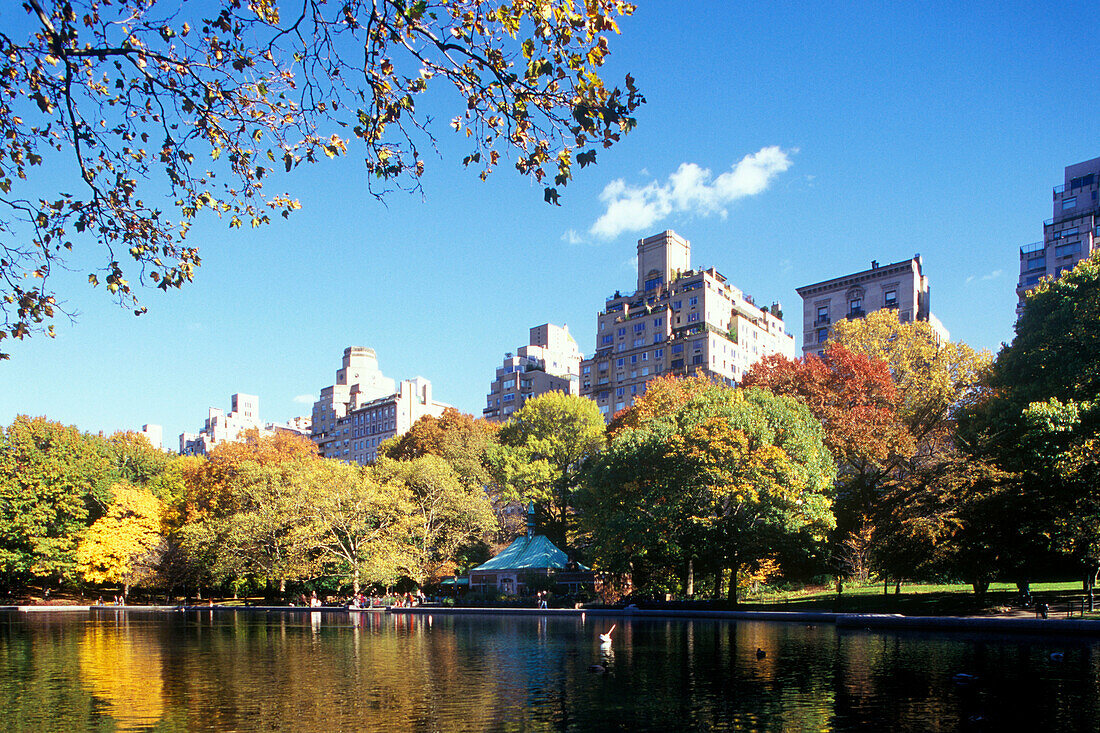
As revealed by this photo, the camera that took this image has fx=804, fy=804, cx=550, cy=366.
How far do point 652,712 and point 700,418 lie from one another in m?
31.9

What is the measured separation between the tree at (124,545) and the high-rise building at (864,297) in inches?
3058

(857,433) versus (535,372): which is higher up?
(535,372)

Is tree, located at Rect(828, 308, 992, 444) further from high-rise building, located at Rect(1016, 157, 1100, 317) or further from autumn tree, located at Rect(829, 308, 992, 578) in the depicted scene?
high-rise building, located at Rect(1016, 157, 1100, 317)

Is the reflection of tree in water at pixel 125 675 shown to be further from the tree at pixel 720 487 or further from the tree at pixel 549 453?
the tree at pixel 549 453

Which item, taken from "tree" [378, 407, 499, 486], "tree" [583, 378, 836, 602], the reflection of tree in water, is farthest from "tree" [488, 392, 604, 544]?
the reflection of tree in water

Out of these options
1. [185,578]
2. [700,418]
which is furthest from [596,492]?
[185,578]

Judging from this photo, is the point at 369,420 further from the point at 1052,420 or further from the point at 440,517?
the point at 1052,420

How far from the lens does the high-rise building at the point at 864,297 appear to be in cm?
10569

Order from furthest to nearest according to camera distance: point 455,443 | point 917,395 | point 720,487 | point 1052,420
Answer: point 455,443 < point 917,395 < point 720,487 < point 1052,420

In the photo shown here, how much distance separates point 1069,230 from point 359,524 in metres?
84.0

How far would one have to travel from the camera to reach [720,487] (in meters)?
44.1

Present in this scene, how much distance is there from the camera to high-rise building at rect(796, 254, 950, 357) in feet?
347

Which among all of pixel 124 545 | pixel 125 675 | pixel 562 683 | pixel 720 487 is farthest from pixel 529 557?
pixel 124 545

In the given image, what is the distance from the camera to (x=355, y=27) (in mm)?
9398
